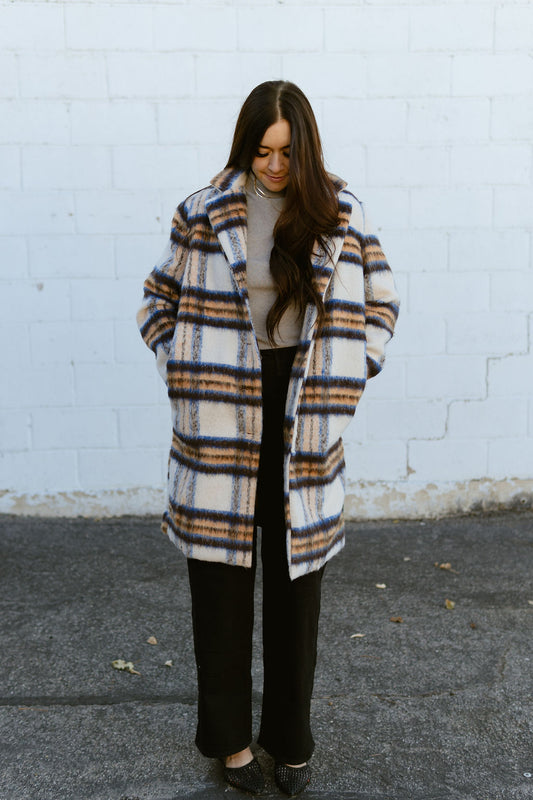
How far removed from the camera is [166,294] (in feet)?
7.75

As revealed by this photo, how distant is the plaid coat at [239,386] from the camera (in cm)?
217

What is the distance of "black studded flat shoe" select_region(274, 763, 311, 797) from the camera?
2.34 metres

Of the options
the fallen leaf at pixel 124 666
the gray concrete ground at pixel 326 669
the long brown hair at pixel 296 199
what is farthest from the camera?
the fallen leaf at pixel 124 666

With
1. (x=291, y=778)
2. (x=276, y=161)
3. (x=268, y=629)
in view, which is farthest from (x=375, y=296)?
(x=291, y=778)

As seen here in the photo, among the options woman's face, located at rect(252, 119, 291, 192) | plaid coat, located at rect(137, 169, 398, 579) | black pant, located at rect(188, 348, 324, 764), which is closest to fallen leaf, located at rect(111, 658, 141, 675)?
black pant, located at rect(188, 348, 324, 764)

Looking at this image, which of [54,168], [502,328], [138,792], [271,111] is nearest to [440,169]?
[502,328]

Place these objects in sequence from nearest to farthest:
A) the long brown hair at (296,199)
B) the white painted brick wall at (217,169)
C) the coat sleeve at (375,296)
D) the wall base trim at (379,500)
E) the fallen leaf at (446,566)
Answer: the long brown hair at (296,199) → the coat sleeve at (375,296) → the fallen leaf at (446,566) → the white painted brick wall at (217,169) → the wall base trim at (379,500)

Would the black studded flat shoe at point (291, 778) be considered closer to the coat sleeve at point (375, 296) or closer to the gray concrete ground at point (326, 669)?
the gray concrete ground at point (326, 669)

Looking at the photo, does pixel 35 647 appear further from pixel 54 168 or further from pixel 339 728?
pixel 54 168

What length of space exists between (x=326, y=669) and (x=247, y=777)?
779 millimetres

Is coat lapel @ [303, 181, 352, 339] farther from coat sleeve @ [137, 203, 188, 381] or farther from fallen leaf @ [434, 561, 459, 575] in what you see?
fallen leaf @ [434, 561, 459, 575]

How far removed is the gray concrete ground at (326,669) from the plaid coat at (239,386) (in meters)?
0.74

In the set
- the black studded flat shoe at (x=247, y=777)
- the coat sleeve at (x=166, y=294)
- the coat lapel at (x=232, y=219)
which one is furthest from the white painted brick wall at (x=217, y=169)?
the black studded flat shoe at (x=247, y=777)

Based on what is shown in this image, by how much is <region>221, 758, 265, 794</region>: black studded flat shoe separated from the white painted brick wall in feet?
7.78
